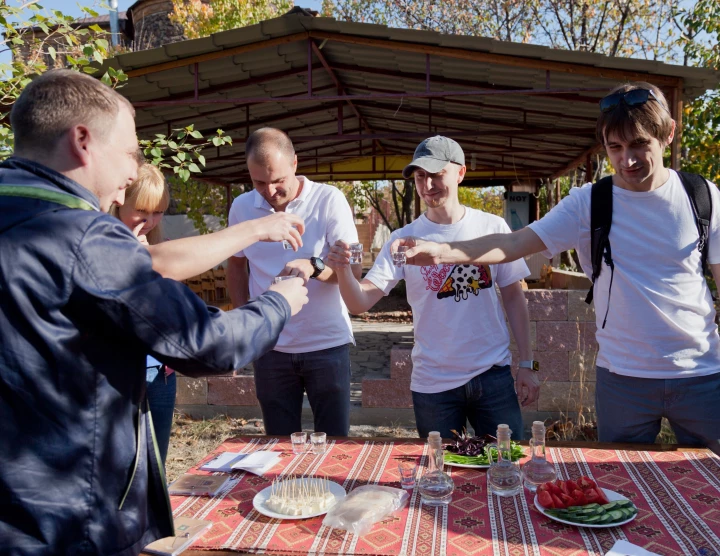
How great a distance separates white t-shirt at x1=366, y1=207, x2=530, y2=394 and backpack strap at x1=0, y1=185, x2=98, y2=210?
183cm

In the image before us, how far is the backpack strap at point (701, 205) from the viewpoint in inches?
98.8

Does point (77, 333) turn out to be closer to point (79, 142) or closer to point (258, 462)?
point (79, 142)

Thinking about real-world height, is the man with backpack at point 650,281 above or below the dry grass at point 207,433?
above

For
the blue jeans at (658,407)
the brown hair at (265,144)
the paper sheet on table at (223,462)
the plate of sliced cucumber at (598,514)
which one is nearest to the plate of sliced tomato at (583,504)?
the plate of sliced cucumber at (598,514)

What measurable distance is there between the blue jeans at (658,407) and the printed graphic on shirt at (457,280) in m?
0.70

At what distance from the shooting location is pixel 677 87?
19.2 ft

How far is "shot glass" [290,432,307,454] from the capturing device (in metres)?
2.49

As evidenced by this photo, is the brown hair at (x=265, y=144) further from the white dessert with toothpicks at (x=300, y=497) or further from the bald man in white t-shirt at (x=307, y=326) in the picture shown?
the white dessert with toothpicks at (x=300, y=497)

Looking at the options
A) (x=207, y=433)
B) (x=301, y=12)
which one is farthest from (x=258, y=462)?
(x=301, y=12)

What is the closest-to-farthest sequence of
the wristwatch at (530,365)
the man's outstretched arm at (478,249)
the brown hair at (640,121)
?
the brown hair at (640,121), the man's outstretched arm at (478,249), the wristwatch at (530,365)

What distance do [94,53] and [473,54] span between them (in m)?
3.58

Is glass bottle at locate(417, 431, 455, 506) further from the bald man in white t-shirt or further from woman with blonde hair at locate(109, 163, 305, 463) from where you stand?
the bald man in white t-shirt

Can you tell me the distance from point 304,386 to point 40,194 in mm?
2267

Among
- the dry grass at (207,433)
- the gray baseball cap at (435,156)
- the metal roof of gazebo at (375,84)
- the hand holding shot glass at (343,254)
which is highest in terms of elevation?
the metal roof of gazebo at (375,84)
